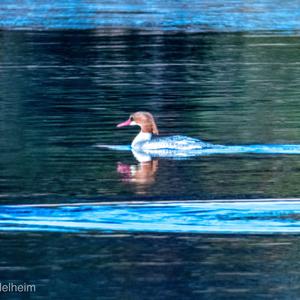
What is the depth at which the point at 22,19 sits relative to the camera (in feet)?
118

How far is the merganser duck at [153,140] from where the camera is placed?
48.9 feet

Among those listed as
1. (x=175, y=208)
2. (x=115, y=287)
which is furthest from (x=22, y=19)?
(x=115, y=287)

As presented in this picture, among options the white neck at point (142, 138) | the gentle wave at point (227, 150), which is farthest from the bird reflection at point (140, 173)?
the white neck at point (142, 138)

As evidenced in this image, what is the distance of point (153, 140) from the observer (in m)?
15.1

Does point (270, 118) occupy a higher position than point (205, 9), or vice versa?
point (205, 9)

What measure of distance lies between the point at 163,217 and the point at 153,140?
164 inches

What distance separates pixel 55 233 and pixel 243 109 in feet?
27.9

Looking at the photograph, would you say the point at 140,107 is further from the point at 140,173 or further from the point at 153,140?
the point at 140,173

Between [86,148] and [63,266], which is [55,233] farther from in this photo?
[86,148]

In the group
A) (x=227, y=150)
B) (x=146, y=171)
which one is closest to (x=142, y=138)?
(x=227, y=150)

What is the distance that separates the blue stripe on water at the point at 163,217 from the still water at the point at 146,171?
1.3 inches

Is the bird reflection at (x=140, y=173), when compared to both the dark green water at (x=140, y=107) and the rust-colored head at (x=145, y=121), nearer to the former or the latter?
the dark green water at (x=140, y=107)

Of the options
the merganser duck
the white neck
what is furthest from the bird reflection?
the white neck

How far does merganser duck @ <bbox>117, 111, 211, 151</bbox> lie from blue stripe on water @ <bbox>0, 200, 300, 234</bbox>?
3290 millimetres
